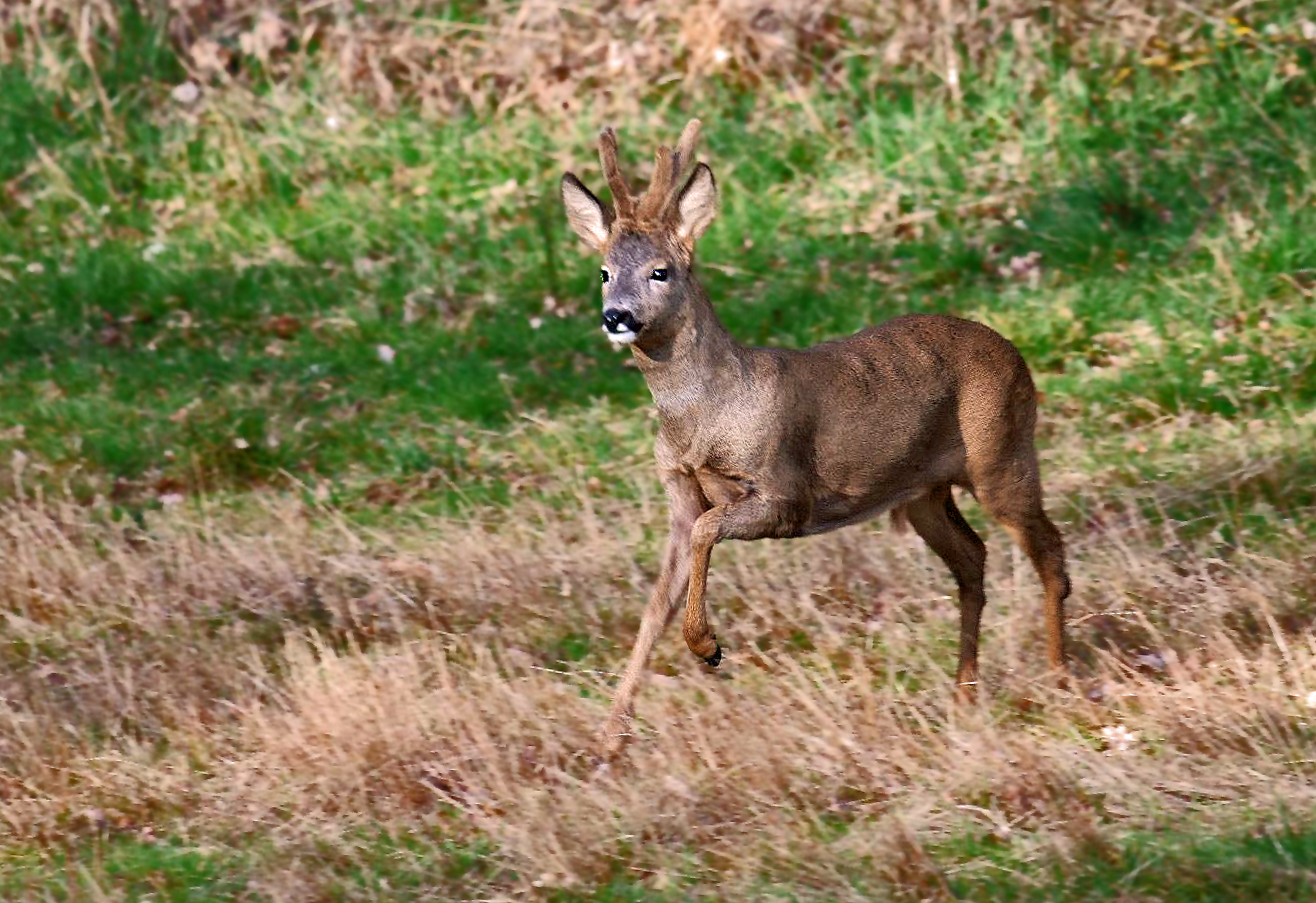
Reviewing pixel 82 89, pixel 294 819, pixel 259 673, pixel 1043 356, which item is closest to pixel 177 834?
pixel 294 819

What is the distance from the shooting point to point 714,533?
6555mm

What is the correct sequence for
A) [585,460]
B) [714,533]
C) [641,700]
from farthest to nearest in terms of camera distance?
1. [585,460]
2. [641,700]
3. [714,533]

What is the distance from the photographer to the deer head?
6.51 metres

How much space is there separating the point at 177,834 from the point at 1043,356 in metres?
6.25

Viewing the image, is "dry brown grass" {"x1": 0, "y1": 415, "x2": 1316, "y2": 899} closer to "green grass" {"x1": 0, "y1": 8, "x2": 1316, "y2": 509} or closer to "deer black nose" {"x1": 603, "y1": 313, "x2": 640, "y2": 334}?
"deer black nose" {"x1": 603, "y1": 313, "x2": 640, "y2": 334}

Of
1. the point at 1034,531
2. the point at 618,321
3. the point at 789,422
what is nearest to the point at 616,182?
the point at 618,321

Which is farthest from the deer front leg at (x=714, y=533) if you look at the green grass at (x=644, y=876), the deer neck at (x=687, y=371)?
the green grass at (x=644, y=876)

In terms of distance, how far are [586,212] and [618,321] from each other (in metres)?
0.66

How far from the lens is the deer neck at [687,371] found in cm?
667

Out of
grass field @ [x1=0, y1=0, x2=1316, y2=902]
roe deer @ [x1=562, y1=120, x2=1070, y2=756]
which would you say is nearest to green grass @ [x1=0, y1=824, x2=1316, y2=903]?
grass field @ [x1=0, y1=0, x2=1316, y2=902]

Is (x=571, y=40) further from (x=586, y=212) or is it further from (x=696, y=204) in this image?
(x=696, y=204)

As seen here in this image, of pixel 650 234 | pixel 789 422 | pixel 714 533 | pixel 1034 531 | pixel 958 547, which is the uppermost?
pixel 650 234

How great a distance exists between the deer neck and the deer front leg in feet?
1.09

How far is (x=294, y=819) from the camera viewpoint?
21.5 ft
